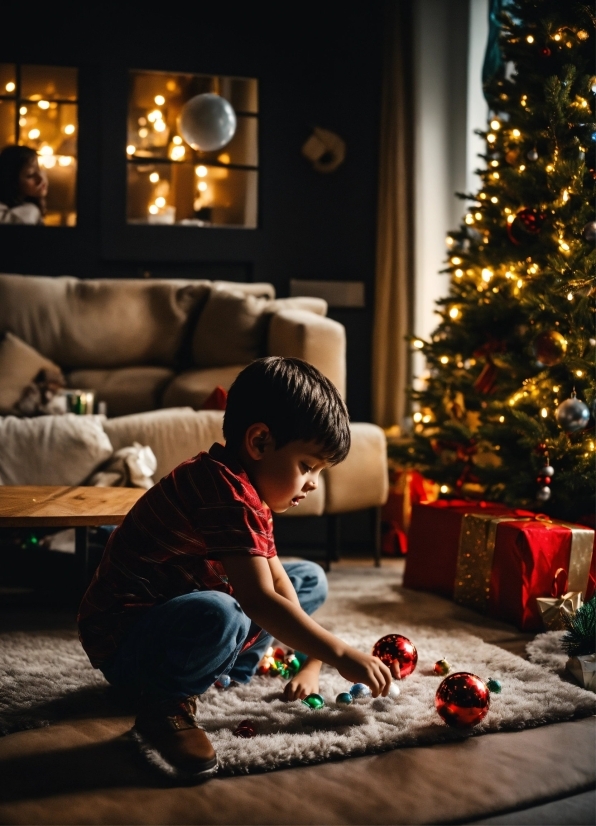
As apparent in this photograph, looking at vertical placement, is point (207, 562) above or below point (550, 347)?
below

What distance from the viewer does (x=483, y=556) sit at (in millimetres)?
2217

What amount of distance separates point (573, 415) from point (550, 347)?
214 mm

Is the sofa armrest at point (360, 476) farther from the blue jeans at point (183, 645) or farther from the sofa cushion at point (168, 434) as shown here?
the blue jeans at point (183, 645)

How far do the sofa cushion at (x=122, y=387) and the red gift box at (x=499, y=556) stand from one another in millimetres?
1364

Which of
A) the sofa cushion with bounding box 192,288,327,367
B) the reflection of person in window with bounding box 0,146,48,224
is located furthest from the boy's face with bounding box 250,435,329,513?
the reflection of person in window with bounding box 0,146,48,224

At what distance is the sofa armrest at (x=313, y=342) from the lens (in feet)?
9.97

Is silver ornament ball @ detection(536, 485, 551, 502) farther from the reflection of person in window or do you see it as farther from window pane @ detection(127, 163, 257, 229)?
window pane @ detection(127, 163, 257, 229)

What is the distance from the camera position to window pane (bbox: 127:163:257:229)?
15.7 ft

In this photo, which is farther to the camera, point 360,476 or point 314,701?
point 360,476

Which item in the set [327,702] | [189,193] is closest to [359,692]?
[327,702]

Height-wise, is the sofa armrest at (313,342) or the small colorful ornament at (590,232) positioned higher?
the small colorful ornament at (590,232)

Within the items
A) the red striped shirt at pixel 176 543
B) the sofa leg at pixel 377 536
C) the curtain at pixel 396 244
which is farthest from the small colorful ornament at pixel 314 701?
the curtain at pixel 396 244

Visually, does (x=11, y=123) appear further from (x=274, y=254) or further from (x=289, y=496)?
(x=289, y=496)

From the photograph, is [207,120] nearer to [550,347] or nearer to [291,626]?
[550,347]
